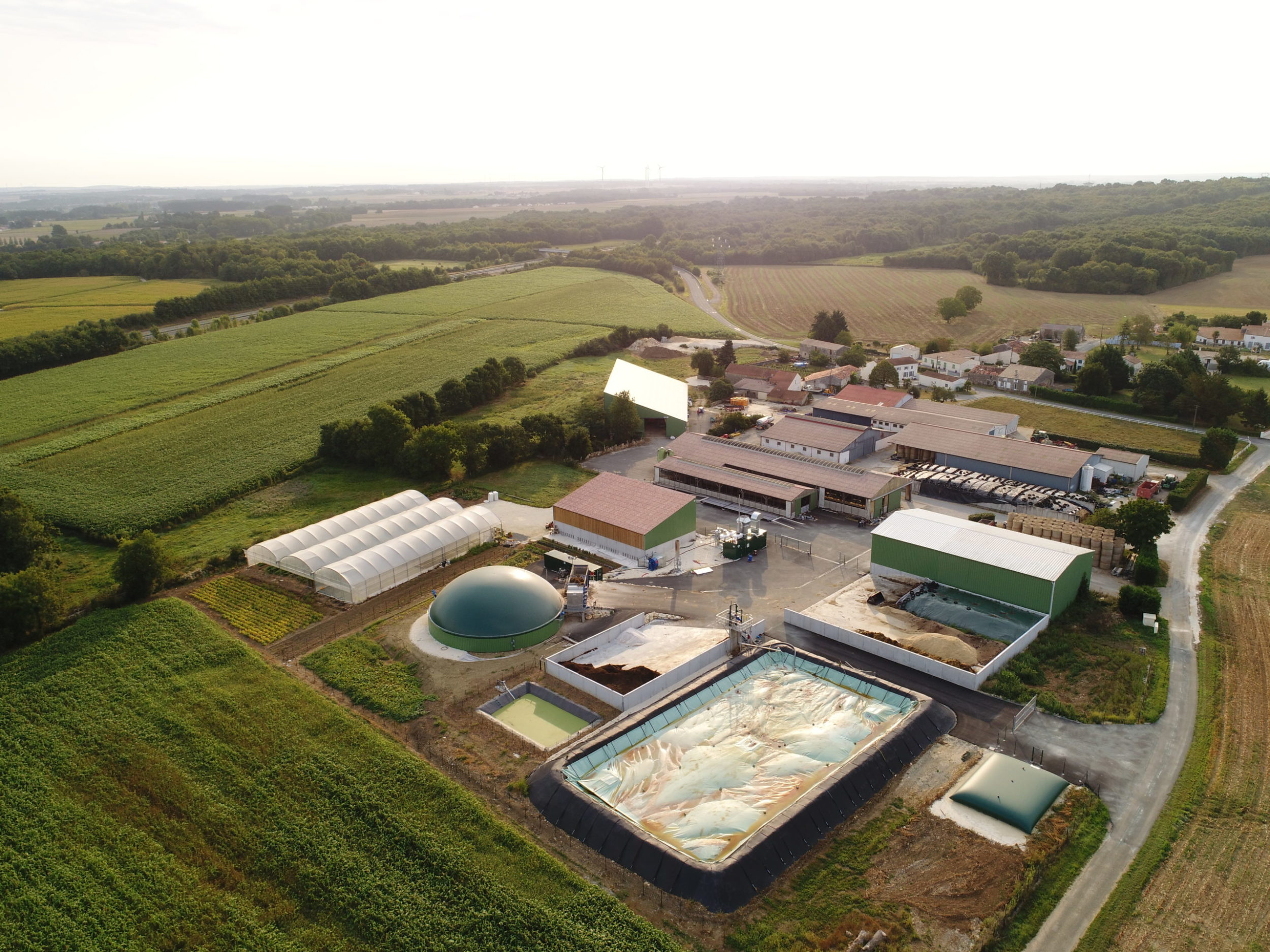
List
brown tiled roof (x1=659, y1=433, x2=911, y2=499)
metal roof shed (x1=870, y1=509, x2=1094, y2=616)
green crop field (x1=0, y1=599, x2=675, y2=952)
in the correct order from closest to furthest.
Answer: green crop field (x1=0, y1=599, x2=675, y2=952) → metal roof shed (x1=870, y1=509, x2=1094, y2=616) → brown tiled roof (x1=659, y1=433, x2=911, y2=499)

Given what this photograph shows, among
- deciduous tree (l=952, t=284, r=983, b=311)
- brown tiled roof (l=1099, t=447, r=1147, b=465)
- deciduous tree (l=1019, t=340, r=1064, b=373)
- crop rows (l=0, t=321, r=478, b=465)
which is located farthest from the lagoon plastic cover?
deciduous tree (l=952, t=284, r=983, b=311)

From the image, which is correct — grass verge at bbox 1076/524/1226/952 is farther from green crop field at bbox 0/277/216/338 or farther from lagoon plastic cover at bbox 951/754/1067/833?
green crop field at bbox 0/277/216/338

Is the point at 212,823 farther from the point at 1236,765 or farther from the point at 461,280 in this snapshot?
the point at 461,280

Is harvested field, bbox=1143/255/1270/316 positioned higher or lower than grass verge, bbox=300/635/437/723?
higher

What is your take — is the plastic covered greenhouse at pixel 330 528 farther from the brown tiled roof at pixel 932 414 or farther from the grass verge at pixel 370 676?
the brown tiled roof at pixel 932 414

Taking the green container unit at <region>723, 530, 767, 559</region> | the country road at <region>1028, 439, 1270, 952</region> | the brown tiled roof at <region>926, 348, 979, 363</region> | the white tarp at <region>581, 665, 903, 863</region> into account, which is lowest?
the country road at <region>1028, 439, 1270, 952</region>

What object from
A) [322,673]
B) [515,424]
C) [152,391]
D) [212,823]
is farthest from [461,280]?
[212,823]

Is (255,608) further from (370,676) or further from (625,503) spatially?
(625,503)

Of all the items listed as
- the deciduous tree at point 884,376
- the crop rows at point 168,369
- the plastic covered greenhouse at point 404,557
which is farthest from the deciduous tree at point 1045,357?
the crop rows at point 168,369
